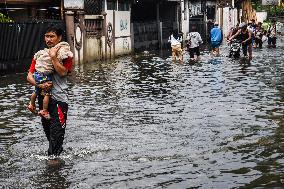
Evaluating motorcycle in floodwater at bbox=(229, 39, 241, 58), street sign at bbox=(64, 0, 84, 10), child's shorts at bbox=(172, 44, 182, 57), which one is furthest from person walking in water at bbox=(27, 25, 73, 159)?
motorcycle in floodwater at bbox=(229, 39, 241, 58)

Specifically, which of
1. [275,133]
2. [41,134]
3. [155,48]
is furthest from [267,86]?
[155,48]

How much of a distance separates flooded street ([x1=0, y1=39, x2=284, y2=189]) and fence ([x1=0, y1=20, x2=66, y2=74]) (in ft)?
12.5

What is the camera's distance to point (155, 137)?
29.9 feet

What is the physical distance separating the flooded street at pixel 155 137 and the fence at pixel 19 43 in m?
3.82

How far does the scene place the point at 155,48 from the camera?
38.4 meters

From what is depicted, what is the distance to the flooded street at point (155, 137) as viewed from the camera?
6.77 m

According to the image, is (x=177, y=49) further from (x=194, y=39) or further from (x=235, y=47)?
(x=235, y=47)

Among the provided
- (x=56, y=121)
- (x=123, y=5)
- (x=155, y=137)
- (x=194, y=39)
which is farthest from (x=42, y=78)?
(x=123, y=5)

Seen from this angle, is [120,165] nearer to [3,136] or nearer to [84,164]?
[84,164]

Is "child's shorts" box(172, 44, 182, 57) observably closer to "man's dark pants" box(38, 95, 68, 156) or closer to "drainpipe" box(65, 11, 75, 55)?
"drainpipe" box(65, 11, 75, 55)

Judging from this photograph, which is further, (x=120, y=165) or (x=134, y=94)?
(x=134, y=94)

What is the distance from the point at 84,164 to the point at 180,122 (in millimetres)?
3247

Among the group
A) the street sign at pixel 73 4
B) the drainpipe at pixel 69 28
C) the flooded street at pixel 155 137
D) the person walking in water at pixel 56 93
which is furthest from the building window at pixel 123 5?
the person walking in water at pixel 56 93

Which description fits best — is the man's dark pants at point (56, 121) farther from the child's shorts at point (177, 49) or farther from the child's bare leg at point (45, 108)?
the child's shorts at point (177, 49)
